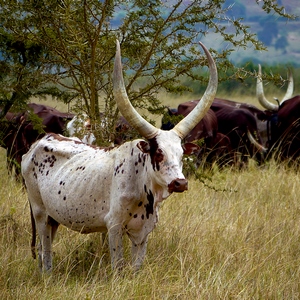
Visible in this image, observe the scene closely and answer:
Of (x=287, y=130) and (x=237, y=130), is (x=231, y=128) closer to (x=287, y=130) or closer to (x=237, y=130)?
(x=237, y=130)

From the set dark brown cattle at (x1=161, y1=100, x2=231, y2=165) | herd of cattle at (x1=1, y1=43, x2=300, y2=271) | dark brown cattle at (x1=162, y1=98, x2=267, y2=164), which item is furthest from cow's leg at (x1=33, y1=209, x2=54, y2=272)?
dark brown cattle at (x1=162, y1=98, x2=267, y2=164)

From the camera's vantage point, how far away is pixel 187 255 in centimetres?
518

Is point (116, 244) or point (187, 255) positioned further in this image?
point (187, 255)

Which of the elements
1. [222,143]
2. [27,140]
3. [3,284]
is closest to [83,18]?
[3,284]

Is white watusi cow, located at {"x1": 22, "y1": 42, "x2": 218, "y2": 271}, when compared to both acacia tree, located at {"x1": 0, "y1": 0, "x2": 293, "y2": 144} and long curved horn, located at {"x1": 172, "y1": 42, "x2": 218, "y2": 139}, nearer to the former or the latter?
long curved horn, located at {"x1": 172, "y1": 42, "x2": 218, "y2": 139}

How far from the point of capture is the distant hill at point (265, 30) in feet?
20.3

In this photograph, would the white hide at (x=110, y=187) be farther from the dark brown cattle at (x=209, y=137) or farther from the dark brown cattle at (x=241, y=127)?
the dark brown cattle at (x=241, y=127)

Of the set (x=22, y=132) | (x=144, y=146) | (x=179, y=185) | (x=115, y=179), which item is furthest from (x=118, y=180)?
(x=22, y=132)

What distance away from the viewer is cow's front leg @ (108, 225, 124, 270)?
4.58m

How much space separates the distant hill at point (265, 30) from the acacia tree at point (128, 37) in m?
0.16

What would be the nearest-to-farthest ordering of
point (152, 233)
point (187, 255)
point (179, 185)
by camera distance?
point (179, 185) → point (187, 255) → point (152, 233)

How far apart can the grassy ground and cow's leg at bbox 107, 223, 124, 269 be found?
7cm

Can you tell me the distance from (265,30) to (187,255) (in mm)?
45311

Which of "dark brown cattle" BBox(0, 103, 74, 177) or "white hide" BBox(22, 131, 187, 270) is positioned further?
"dark brown cattle" BBox(0, 103, 74, 177)
